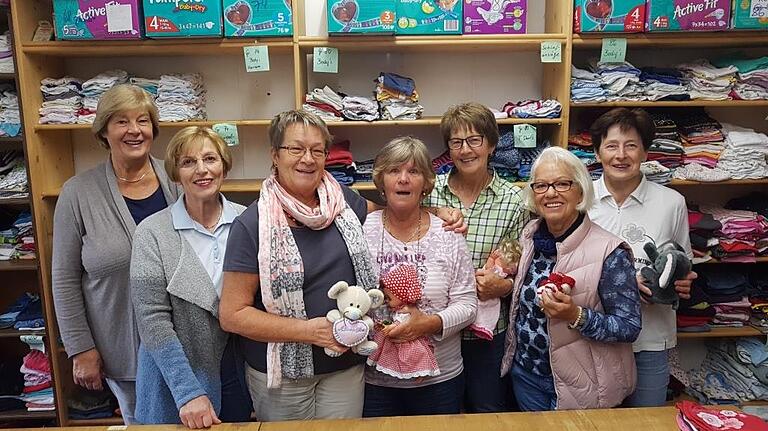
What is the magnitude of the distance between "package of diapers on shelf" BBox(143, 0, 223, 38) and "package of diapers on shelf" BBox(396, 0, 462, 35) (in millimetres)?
844

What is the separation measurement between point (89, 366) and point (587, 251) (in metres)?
1.70

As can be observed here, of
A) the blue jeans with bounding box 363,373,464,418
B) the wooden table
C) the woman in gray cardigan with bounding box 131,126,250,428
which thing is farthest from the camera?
the blue jeans with bounding box 363,373,464,418

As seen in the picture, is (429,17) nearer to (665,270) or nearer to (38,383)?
(665,270)

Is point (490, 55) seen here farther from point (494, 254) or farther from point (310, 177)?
point (310, 177)

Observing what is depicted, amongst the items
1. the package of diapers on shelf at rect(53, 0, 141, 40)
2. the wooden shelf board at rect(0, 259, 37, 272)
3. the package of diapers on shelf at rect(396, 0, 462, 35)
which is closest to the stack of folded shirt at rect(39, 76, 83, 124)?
the package of diapers on shelf at rect(53, 0, 141, 40)

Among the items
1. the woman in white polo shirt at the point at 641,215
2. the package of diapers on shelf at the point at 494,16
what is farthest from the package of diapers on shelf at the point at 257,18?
the woman in white polo shirt at the point at 641,215

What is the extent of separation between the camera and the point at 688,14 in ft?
8.58

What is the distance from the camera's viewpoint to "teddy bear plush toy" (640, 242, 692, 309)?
1.82 metres

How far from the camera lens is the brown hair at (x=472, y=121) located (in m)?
A: 1.96

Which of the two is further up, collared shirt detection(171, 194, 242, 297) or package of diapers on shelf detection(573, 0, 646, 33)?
package of diapers on shelf detection(573, 0, 646, 33)

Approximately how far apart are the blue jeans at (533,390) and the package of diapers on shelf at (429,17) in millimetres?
1589

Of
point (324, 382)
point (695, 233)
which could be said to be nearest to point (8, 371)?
point (324, 382)

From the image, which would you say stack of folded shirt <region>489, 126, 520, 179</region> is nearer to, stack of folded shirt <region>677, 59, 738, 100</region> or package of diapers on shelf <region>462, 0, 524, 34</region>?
package of diapers on shelf <region>462, 0, 524, 34</region>

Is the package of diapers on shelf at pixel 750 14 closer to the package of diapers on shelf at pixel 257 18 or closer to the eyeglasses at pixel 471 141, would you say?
the eyeglasses at pixel 471 141
